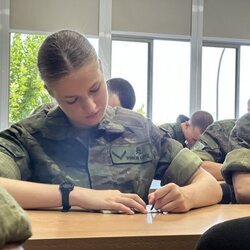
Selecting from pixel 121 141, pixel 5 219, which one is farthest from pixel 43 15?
pixel 5 219

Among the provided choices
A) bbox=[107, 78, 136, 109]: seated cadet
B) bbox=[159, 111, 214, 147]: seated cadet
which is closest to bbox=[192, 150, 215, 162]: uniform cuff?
bbox=[107, 78, 136, 109]: seated cadet

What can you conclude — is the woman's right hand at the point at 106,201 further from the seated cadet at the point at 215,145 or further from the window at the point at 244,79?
the window at the point at 244,79

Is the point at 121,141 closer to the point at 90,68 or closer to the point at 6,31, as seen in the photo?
the point at 90,68

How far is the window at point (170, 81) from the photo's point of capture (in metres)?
5.90

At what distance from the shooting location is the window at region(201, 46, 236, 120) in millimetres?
6059

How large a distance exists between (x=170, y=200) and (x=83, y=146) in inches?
14.7

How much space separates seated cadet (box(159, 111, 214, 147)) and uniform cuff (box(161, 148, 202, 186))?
2361 millimetres

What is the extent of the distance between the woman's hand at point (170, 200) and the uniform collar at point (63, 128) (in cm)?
34

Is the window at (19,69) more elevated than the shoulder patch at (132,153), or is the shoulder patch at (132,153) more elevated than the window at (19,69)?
the window at (19,69)

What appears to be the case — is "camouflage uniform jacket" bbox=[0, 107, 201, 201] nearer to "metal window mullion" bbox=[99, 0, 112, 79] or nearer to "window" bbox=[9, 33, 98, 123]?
"window" bbox=[9, 33, 98, 123]

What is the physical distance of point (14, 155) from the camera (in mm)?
1338

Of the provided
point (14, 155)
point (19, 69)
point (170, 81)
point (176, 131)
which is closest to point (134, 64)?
point (170, 81)

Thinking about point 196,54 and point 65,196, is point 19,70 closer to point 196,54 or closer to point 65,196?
point 196,54

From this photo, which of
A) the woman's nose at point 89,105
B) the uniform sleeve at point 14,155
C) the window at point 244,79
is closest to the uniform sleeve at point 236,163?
the woman's nose at point 89,105
